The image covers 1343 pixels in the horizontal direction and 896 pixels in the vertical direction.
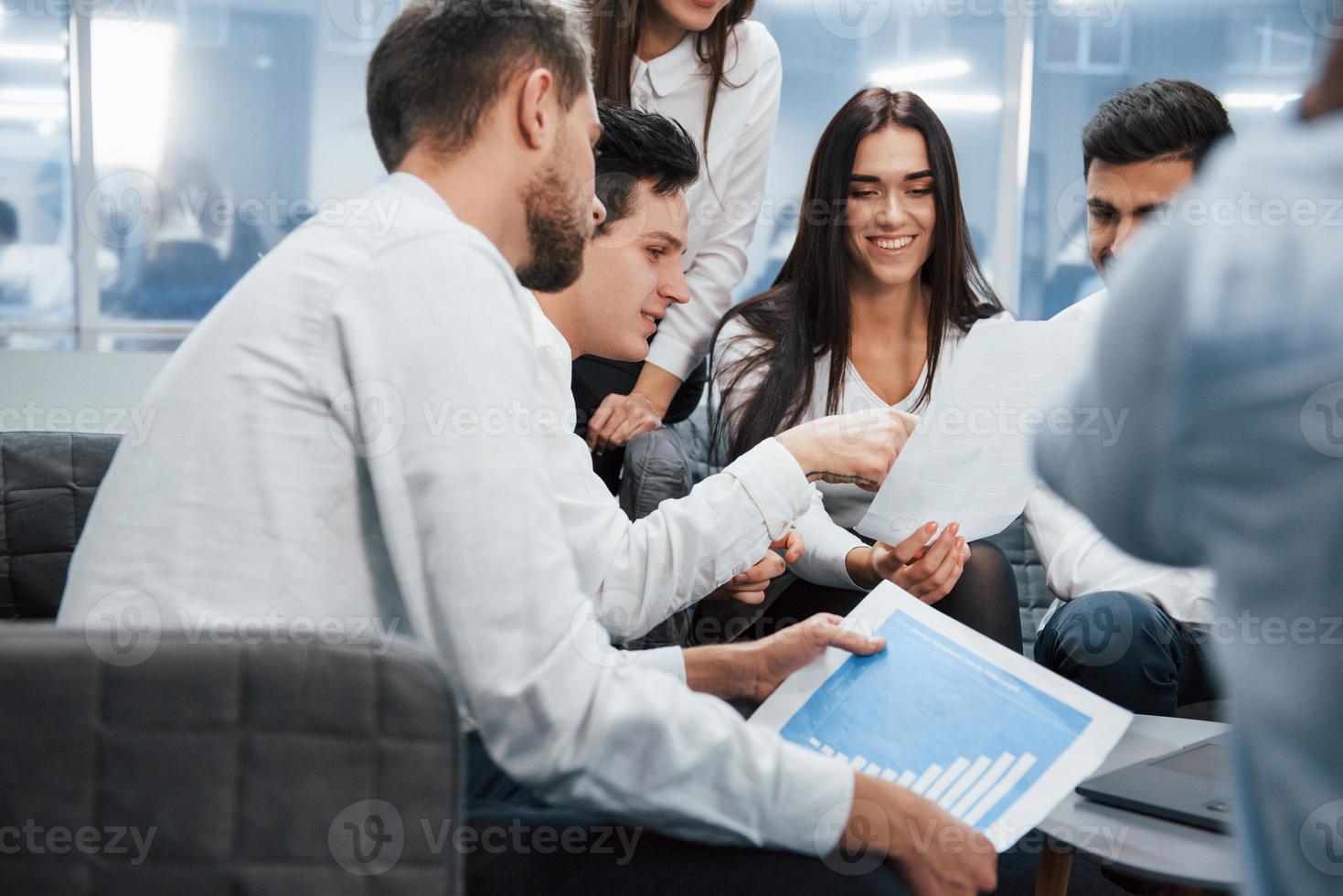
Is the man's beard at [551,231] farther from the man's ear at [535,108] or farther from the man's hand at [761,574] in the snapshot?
the man's hand at [761,574]

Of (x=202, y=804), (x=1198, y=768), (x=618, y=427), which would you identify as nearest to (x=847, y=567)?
(x=618, y=427)

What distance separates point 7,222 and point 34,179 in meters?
0.14

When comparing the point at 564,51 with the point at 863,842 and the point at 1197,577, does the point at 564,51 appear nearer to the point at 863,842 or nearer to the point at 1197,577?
the point at 863,842

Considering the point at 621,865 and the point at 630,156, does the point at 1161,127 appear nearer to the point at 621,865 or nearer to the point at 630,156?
the point at 630,156

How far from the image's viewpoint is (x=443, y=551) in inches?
31.1

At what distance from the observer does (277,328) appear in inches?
34.3

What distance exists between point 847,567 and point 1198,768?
62 centimetres

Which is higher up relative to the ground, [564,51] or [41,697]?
[564,51]

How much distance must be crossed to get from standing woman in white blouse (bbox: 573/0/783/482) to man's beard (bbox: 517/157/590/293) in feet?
2.54

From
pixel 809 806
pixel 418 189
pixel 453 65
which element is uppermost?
pixel 453 65
